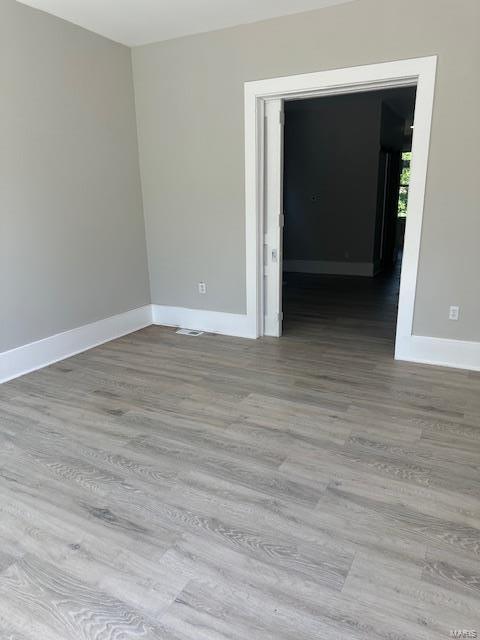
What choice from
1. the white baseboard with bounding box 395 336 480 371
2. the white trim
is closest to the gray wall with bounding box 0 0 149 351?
the white trim

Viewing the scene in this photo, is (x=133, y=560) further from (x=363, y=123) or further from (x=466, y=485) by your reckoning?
(x=363, y=123)

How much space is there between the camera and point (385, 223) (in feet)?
27.8

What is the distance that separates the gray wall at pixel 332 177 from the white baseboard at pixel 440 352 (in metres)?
4.31

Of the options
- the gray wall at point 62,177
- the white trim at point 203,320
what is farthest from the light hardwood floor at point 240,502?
the white trim at point 203,320

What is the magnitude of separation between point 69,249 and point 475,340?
133 inches

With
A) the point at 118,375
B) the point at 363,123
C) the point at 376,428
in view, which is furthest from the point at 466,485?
the point at 363,123

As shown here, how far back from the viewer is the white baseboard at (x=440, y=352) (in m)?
3.39

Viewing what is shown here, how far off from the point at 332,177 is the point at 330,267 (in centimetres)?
157

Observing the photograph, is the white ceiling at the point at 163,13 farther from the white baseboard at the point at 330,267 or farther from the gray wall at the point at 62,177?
the white baseboard at the point at 330,267

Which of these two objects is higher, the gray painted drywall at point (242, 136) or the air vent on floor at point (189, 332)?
the gray painted drywall at point (242, 136)

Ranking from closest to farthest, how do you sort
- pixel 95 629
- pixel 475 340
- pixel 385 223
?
pixel 95 629
pixel 475 340
pixel 385 223

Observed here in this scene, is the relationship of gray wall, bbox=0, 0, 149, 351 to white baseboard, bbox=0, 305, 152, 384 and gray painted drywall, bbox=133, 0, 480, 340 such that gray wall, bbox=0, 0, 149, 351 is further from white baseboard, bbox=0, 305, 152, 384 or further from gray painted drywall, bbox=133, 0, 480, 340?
gray painted drywall, bbox=133, 0, 480, 340

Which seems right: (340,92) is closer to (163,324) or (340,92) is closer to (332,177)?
(163,324)

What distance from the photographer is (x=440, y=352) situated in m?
3.49
